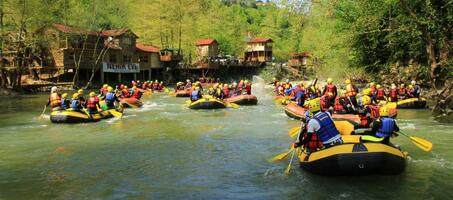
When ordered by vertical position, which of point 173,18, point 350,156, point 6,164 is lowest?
point 6,164

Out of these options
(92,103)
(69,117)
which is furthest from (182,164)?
(92,103)

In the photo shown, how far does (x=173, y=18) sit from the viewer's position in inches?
2133

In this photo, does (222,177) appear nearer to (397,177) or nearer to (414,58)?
(397,177)

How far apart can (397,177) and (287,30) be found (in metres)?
84.6

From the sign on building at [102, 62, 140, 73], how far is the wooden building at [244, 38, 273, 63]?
26939 millimetres

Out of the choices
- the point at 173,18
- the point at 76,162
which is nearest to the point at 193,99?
the point at 76,162

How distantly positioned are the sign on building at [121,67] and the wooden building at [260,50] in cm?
2694

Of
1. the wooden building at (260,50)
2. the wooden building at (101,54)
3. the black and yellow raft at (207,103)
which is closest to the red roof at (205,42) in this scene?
the wooden building at (101,54)

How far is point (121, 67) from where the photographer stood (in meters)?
45.7

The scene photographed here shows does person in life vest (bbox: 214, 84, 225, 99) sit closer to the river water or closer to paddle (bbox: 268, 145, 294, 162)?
the river water

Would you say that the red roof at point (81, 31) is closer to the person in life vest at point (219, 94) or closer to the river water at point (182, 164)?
the person in life vest at point (219, 94)

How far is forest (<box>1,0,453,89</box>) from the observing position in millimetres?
21578

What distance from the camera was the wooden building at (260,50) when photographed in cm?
7125

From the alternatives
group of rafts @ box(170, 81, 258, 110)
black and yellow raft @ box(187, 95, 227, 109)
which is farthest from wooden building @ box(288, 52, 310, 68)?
black and yellow raft @ box(187, 95, 227, 109)
